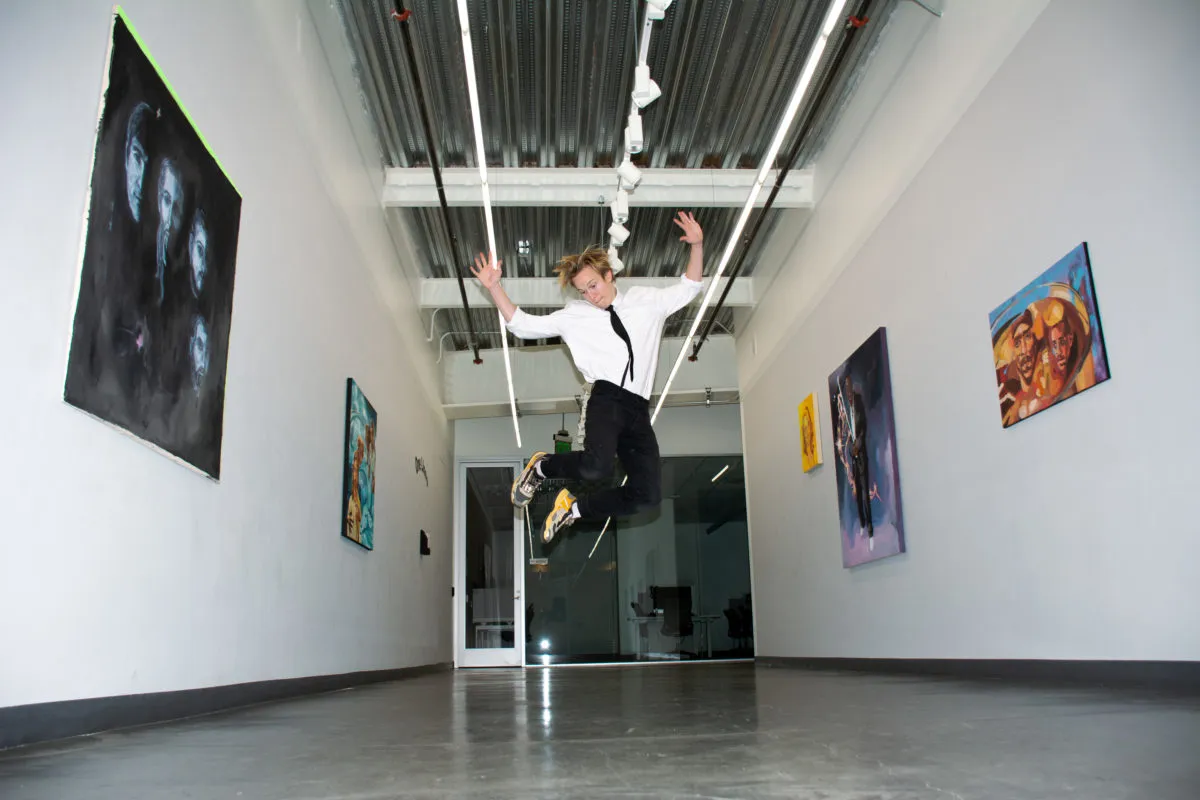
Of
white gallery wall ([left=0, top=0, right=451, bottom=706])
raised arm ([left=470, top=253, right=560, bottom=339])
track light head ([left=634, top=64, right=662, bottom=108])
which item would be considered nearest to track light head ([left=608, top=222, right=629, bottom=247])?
track light head ([left=634, top=64, right=662, bottom=108])

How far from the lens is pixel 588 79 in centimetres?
574

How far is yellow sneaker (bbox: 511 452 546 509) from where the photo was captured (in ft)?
15.2

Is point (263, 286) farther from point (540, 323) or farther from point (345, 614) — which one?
point (345, 614)

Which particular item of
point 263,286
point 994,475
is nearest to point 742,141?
point 994,475

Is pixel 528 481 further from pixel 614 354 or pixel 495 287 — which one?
pixel 495 287

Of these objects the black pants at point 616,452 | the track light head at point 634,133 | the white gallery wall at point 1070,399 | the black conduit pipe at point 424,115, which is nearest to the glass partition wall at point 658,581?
the black conduit pipe at point 424,115

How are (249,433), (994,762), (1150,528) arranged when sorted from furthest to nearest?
(249,433), (1150,528), (994,762)

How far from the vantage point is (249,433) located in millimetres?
3613

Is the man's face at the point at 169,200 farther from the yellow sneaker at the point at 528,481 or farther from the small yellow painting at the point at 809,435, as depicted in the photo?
the small yellow painting at the point at 809,435

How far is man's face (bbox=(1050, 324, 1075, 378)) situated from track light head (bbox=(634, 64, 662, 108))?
2379 millimetres

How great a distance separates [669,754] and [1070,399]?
8.96 ft

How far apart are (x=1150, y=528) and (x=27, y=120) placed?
3.63 m

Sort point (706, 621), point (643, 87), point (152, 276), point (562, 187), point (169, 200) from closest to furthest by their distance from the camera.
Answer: point (152, 276) → point (169, 200) → point (643, 87) → point (562, 187) → point (706, 621)

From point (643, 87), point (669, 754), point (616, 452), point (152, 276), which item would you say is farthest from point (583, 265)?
point (669, 754)
